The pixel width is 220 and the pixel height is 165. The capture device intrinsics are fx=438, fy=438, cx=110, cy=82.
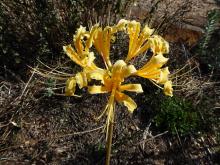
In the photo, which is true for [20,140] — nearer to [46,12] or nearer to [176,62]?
[46,12]

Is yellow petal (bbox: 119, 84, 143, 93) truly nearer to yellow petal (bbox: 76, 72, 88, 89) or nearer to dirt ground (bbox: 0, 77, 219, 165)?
yellow petal (bbox: 76, 72, 88, 89)

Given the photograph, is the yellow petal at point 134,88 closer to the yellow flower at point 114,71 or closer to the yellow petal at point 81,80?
the yellow flower at point 114,71

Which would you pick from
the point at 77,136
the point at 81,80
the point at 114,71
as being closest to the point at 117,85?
the point at 114,71

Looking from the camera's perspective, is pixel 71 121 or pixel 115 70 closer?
pixel 115 70

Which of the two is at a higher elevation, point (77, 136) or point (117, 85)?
point (77, 136)

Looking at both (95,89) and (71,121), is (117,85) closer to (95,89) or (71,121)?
(95,89)

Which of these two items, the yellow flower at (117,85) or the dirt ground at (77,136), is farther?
the dirt ground at (77,136)

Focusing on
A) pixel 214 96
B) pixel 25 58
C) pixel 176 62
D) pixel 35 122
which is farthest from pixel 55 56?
pixel 214 96

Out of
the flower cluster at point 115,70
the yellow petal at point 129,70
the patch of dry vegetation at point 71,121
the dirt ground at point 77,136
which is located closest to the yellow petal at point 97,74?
the flower cluster at point 115,70
